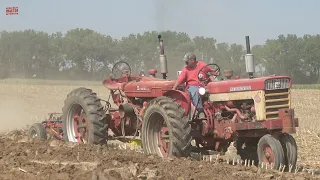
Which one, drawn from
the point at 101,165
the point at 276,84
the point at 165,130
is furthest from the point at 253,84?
the point at 101,165

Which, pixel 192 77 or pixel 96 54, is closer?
pixel 192 77

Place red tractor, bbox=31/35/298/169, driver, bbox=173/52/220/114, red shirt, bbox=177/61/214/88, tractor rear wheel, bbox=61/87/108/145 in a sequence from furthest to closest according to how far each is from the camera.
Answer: tractor rear wheel, bbox=61/87/108/145 < red shirt, bbox=177/61/214/88 < driver, bbox=173/52/220/114 < red tractor, bbox=31/35/298/169

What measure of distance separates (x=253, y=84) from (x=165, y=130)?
164 cm

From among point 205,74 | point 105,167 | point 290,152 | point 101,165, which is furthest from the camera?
point 205,74

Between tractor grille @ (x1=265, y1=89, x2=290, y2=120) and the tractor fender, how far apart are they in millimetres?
1202

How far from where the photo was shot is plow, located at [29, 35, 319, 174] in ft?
24.1

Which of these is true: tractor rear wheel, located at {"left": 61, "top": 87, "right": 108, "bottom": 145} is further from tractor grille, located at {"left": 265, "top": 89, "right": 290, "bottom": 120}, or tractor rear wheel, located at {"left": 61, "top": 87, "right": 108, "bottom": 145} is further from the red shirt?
tractor grille, located at {"left": 265, "top": 89, "right": 290, "bottom": 120}

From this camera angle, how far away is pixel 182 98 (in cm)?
812

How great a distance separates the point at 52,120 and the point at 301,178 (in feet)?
20.3

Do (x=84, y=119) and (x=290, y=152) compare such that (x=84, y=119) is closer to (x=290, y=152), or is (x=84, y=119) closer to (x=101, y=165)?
(x=101, y=165)

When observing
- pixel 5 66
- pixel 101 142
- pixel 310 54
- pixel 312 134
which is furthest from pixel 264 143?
pixel 310 54

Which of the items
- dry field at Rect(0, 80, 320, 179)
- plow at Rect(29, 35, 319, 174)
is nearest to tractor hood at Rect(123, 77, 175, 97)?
plow at Rect(29, 35, 319, 174)

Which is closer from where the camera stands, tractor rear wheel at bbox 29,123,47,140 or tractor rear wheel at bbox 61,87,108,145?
tractor rear wheel at bbox 61,87,108,145

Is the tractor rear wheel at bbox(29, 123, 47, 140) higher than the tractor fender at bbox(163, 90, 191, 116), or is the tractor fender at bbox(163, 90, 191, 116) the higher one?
the tractor fender at bbox(163, 90, 191, 116)
